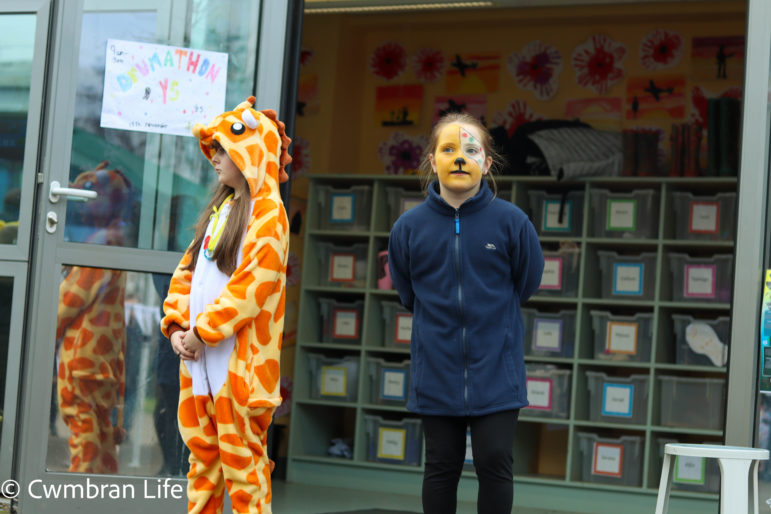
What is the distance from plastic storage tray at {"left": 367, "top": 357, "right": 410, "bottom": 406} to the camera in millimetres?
5070

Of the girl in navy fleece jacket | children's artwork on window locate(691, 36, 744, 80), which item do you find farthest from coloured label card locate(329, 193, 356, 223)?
the girl in navy fleece jacket

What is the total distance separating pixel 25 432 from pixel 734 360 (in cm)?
208

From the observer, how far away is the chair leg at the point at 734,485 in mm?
2611

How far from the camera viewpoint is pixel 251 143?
262cm

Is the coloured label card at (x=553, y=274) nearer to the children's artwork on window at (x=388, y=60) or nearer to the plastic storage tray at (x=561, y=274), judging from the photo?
the plastic storage tray at (x=561, y=274)

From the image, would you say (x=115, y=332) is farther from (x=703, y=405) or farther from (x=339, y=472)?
(x=703, y=405)

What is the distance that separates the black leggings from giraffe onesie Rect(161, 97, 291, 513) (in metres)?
0.41

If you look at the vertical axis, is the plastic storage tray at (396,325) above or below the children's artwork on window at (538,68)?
below

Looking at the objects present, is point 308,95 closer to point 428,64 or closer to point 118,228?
point 428,64

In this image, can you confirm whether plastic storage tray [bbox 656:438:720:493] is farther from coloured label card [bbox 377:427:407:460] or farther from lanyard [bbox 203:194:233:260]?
lanyard [bbox 203:194:233:260]

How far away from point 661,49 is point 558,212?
1.04 metres

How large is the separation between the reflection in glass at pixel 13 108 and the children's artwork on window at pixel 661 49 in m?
3.20

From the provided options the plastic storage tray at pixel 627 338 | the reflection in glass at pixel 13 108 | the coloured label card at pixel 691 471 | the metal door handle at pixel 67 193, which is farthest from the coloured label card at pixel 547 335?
the reflection in glass at pixel 13 108

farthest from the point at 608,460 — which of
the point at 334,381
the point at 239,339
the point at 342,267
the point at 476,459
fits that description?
the point at 239,339
